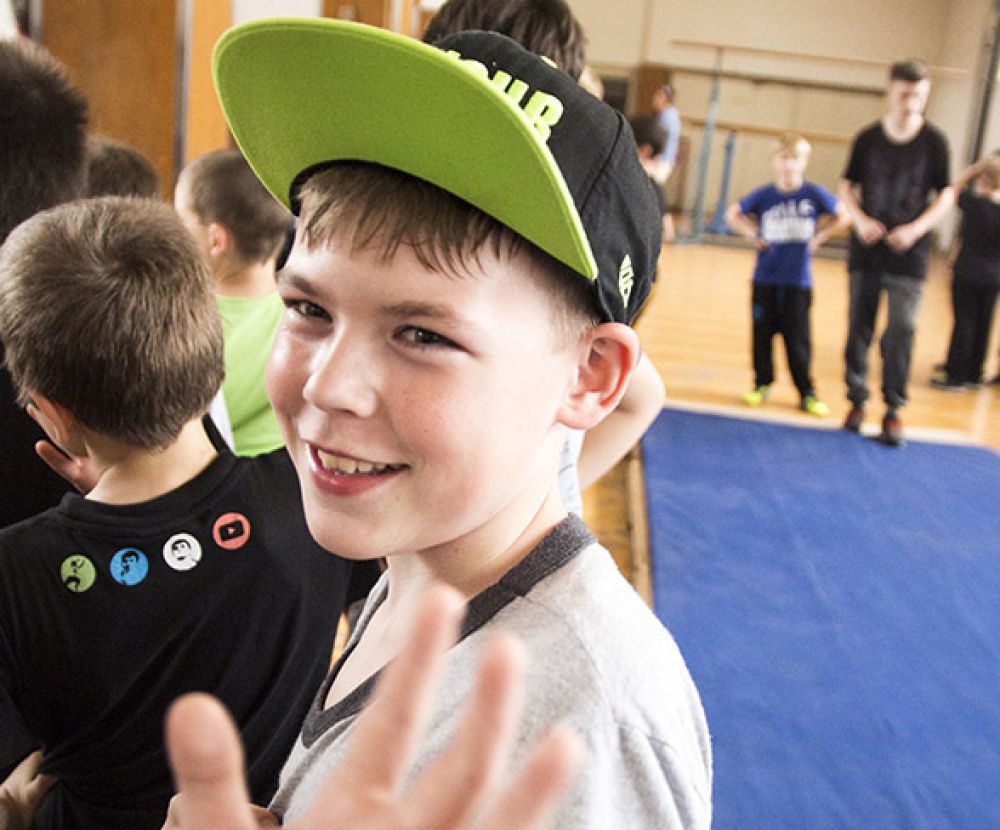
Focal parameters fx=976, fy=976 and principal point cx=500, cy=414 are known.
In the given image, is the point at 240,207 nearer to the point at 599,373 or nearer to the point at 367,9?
the point at 599,373

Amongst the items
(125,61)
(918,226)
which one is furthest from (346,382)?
(918,226)

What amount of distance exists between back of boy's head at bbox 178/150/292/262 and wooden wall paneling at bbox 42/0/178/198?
1.00m

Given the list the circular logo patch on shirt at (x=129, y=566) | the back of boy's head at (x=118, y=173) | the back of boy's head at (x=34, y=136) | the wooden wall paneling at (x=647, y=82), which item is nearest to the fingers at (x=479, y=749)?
the circular logo patch on shirt at (x=129, y=566)

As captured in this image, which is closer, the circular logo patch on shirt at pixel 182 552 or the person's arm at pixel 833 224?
the circular logo patch on shirt at pixel 182 552

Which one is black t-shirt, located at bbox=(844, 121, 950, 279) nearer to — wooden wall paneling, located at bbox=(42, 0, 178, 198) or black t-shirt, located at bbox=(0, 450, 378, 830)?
wooden wall paneling, located at bbox=(42, 0, 178, 198)

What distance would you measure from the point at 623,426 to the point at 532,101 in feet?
3.45

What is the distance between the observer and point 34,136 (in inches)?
62.2

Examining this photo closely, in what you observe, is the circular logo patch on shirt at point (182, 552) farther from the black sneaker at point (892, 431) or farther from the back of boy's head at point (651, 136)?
the black sneaker at point (892, 431)

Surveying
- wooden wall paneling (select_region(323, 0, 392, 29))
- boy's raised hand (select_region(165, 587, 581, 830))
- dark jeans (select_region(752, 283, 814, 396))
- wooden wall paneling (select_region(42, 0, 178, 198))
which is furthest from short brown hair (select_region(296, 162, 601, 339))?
wooden wall paneling (select_region(323, 0, 392, 29))

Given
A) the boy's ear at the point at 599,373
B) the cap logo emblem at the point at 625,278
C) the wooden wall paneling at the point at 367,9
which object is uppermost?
the wooden wall paneling at the point at 367,9

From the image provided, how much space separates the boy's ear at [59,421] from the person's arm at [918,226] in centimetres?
424

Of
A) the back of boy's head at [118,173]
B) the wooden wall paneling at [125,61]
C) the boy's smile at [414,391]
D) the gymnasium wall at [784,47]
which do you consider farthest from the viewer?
the gymnasium wall at [784,47]

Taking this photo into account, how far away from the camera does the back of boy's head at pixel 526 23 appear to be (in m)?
1.56

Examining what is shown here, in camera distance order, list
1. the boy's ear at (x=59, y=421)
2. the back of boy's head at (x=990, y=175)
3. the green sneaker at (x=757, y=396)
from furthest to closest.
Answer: the back of boy's head at (x=990, y=175)
the green sneaker at (x=757, y=396)
the boy's ear at (x=59, y=421)
